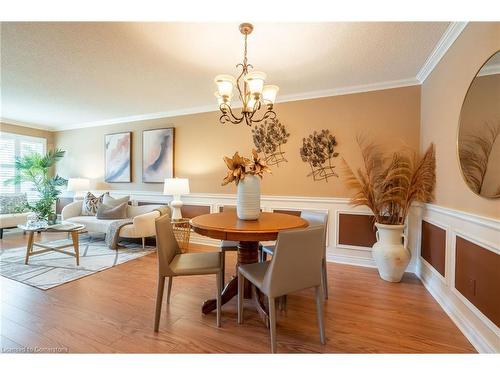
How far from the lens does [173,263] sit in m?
1.87

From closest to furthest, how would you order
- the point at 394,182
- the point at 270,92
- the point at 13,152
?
the point at 270,92
the point at 394,182
the point at 13,152

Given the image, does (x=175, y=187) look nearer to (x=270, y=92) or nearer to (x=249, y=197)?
(x=249, y=197)

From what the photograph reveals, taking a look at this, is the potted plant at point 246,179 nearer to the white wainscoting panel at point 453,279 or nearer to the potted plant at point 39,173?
the white wainscoting panel at point 453,279

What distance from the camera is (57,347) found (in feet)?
5.09

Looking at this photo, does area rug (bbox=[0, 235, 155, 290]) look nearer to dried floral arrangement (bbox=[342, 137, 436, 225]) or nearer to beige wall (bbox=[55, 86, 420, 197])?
beige wall (bbox=[55, 86, 420, 197])

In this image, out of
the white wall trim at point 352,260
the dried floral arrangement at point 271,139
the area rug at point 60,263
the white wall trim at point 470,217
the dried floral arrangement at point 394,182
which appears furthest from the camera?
the dried floral arrangement at point 271,139

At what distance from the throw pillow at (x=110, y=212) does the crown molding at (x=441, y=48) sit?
4.83m

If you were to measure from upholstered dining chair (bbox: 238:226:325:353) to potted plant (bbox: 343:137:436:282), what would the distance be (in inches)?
57.4

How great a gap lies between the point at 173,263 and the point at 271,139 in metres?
2.43

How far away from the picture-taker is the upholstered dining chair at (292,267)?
4.77 ft

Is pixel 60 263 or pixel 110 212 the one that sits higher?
pixel 110 212


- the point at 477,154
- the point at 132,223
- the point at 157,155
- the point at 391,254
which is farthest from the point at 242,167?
the point at 157,155

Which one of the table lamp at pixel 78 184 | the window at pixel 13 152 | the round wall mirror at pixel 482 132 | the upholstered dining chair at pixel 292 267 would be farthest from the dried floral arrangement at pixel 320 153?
the window at pixel 13 152
